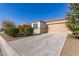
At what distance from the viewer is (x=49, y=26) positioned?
575cm

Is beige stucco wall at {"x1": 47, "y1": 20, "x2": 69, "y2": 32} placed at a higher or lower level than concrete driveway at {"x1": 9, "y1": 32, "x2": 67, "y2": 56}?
higher

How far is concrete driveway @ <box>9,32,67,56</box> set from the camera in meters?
4.53

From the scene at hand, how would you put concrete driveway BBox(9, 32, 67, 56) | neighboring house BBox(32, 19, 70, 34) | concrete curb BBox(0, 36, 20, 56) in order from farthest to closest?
neighboring house BBox(32, 19, 70, 34)
concrete driveway BBox(9, 32, 67, 56)
concrete curb BBox(0, 36, 20, 56)

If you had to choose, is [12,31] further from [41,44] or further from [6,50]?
[41,44]

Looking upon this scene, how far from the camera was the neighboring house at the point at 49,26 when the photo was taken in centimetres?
546

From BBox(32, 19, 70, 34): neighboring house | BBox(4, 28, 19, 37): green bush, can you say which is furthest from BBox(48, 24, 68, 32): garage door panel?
BBox(4, 28, 19, 37): green bush

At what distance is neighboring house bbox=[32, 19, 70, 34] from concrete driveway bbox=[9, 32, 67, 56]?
212 millimetres

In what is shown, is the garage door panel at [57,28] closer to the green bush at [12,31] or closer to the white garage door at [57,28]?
the white garage door at [57,28]

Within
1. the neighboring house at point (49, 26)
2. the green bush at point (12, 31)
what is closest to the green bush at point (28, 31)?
the neighboring house at point (49, 26)

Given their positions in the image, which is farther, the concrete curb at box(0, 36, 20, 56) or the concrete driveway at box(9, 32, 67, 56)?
the concrete driveway at box(9, 32, 67, 56)

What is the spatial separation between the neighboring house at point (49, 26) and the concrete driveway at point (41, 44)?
212 millimetres

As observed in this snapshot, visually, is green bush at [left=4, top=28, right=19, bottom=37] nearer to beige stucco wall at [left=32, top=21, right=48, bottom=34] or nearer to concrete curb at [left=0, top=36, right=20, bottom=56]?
concrete curb at [left=0, top=36, right=20, bottom=56]

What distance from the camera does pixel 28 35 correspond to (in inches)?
228

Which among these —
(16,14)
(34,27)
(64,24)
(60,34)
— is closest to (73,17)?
(64,24)
